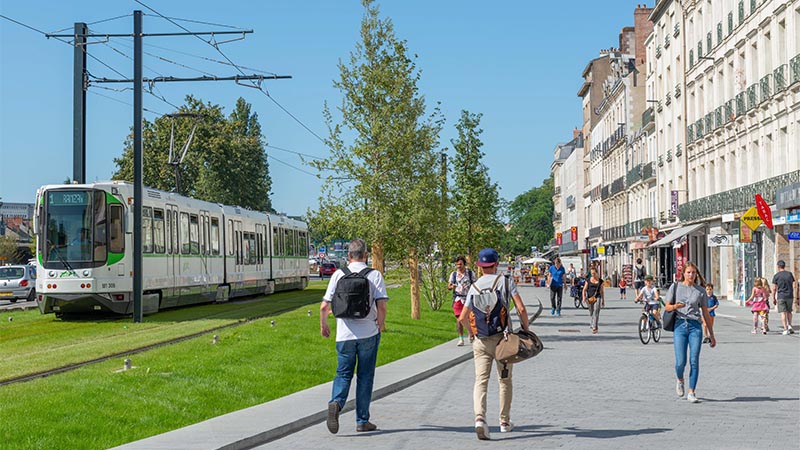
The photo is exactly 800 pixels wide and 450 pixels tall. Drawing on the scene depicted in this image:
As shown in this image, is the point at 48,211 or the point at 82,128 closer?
the point at 48,211

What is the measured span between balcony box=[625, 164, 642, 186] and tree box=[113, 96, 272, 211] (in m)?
23.2

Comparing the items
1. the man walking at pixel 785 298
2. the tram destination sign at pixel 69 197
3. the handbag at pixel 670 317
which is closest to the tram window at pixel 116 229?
the tram destination sign at pixel 69 197

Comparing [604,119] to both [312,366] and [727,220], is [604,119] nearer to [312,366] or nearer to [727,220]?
[727,220]

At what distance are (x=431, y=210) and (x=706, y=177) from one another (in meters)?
27.8

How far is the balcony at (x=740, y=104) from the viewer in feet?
143

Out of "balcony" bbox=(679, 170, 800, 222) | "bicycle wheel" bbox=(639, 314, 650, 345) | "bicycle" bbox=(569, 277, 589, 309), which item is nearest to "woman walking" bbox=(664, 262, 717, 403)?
"bicycle wheel" bbox=(639, 314, 650, 345)

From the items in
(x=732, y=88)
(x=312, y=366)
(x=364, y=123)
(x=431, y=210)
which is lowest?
(x=312, y=366)

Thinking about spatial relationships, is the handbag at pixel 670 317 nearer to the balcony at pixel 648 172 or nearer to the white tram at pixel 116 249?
the white tram at pixel 116 249

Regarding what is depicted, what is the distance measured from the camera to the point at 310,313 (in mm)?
28531

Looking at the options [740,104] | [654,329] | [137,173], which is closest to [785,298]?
[654,329]

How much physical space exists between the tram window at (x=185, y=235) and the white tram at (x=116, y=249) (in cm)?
3

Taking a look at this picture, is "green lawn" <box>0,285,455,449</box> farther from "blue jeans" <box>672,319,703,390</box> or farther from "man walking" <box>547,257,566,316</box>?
"man walking" <box>547,257,566,316</box>

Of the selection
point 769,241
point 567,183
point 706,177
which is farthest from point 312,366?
point 567,183

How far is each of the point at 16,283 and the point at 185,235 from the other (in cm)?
1531
